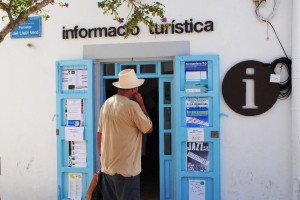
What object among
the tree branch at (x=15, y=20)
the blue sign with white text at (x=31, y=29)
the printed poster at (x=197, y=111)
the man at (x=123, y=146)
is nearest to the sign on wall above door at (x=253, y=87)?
the printed poster at (x=197, y=111)

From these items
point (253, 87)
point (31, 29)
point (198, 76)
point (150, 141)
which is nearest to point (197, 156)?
point (198, 76)

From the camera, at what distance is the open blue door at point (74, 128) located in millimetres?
6516

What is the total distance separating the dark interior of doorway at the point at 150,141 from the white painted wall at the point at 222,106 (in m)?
1.48

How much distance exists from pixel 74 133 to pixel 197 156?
194 centimetres

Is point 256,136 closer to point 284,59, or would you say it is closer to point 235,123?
point 235,123

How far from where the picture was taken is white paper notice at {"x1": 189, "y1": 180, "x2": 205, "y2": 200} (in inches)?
246

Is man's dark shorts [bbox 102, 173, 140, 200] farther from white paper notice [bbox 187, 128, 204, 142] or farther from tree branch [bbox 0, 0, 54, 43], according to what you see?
tree branch [bbox 0, 0, 54, 43]

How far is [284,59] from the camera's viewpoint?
19.7ft

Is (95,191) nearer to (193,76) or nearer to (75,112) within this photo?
(75,112)

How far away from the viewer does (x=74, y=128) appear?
6586 mm

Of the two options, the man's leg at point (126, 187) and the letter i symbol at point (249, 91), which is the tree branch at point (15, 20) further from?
the letter i symbol at point (249, 91)

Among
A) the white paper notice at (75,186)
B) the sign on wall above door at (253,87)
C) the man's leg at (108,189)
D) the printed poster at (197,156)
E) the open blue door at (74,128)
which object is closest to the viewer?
the man's leg at (108,189)

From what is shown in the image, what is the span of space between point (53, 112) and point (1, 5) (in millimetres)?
2325

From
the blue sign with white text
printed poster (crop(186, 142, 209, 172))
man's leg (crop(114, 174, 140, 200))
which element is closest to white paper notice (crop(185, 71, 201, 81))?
printed poster (crop(186, 142, 209, 172))
